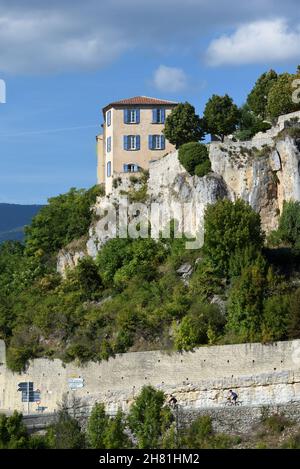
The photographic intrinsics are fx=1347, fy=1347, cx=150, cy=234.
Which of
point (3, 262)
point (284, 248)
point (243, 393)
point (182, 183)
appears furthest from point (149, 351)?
point (3, 262)

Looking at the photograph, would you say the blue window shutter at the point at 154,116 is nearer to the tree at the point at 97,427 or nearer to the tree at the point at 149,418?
the tree at the point at 149,418

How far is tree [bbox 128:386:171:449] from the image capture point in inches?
1886

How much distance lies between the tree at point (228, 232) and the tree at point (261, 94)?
16025 millimetres

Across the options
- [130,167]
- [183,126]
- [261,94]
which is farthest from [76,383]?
[261,94]

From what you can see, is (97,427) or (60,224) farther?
(60,224)

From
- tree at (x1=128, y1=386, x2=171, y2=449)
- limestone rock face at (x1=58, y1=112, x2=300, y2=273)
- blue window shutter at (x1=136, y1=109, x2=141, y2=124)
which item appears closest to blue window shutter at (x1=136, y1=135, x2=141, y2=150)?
blue window shutter at (x1=136, y1=109, x2=141, y2=124)

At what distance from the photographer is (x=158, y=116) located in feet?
224

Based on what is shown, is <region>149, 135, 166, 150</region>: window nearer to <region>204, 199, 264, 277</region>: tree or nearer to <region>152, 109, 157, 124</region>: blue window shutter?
<region>152, 109, 157, 124</region>: blue window shutter

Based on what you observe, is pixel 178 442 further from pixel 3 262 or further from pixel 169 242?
pixel 3 262

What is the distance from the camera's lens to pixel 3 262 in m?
67.7

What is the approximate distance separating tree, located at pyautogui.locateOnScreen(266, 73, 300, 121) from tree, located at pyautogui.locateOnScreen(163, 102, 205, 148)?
11.8 feet

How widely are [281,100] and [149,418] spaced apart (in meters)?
21.5

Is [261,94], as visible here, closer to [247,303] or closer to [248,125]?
[248,125]
